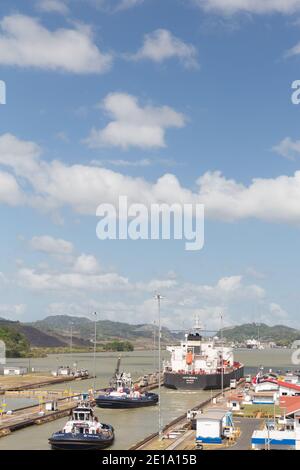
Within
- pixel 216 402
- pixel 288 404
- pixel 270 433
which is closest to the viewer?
pixel 270 433

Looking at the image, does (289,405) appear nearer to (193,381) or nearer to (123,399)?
(123,399)

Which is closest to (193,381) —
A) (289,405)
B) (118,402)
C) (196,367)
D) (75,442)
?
(196,367)

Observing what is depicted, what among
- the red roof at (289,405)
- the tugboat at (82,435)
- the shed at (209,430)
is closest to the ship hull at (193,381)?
the red roof at (289,405)

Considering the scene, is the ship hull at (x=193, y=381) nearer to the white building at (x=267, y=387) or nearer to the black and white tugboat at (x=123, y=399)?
the white building at (x=267, y=387)

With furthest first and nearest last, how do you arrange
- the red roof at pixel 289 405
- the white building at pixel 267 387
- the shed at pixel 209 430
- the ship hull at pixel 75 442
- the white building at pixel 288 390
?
1. the white building at pixel 267 387
2. the white building at pixel 288 390
3. the red roof at pixel 289 405
4. the ship hull at pixel 75 442
5. the shed at pixel 209 430

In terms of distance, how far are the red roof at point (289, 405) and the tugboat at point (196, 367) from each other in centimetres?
3256

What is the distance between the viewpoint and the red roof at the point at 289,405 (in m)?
53.0

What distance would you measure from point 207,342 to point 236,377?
11.8 m

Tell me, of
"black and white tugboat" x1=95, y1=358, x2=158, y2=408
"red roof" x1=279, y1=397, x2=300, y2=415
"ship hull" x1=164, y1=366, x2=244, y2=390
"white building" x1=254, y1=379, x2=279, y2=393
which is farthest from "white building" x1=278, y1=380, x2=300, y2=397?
"ship hull" x1=164, y1=366, x2=244, y2=390

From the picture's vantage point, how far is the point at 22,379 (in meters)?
122

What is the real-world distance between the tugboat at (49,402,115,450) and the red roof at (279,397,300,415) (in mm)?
16022
